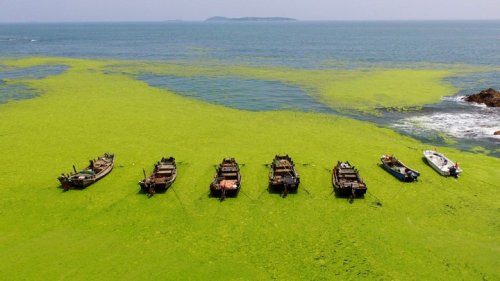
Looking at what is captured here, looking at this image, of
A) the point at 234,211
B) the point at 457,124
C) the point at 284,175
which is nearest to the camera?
the point at 234,211

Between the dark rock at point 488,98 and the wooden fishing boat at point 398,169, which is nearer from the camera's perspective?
the wooden fishing boat at point 398,169

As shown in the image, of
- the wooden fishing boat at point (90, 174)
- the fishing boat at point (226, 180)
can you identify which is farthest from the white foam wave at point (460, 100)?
the wooden fishing boat at point (90, 174)

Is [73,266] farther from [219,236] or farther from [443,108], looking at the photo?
[443,108]

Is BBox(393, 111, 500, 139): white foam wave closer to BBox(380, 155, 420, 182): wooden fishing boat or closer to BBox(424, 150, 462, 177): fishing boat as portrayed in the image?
BBox(424, 150, 462, 177): fishing boat

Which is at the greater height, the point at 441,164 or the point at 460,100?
the point at 460,100

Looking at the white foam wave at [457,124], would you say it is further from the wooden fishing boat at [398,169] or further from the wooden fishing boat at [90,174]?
the wooden fishing boat at [90,174]

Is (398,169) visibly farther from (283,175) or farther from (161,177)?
(161,177)

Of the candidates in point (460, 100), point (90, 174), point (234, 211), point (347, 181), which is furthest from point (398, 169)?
point (460, 100)

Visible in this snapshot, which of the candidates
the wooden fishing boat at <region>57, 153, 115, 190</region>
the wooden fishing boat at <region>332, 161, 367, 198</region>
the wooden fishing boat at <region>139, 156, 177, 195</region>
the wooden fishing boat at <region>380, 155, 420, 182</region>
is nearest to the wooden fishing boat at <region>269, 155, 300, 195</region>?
the wooden fishing boat at <region>332, 161, 367, 198</region>
